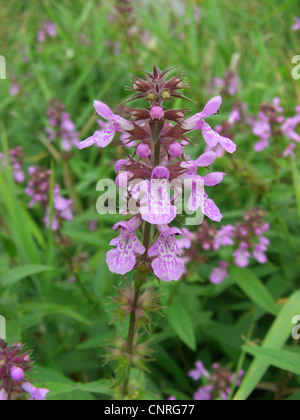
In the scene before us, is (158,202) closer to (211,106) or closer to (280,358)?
(211,106)

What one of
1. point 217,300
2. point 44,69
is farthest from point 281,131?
point 44,69

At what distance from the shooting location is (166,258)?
132 cm

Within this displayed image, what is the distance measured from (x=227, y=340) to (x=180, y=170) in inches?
61.6

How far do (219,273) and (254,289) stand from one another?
236 mm

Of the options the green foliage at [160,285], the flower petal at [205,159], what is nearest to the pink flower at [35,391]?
the green foliage at [160,285]

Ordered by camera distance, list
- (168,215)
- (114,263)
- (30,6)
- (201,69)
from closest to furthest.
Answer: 1. (168,215)
2. (114,263)
3. (201,69)
4. (30,6)

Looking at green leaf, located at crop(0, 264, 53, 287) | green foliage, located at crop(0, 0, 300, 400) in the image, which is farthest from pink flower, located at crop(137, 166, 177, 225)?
green leaf, located at crop(0, 264, 53, 287)

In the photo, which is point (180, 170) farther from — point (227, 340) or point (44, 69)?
point (44, 69)

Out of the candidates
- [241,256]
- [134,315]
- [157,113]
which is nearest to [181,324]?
[241,256]

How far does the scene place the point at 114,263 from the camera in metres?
1.31

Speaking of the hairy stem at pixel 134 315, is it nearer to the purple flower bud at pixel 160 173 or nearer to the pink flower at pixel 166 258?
the pink flower at pixel 166 258

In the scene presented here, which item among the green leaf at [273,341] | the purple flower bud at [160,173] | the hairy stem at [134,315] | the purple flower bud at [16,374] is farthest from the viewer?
the green leaf at [273,341]

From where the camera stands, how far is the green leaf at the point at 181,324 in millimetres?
2121

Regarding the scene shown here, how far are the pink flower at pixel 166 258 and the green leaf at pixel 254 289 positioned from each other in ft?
3.93
